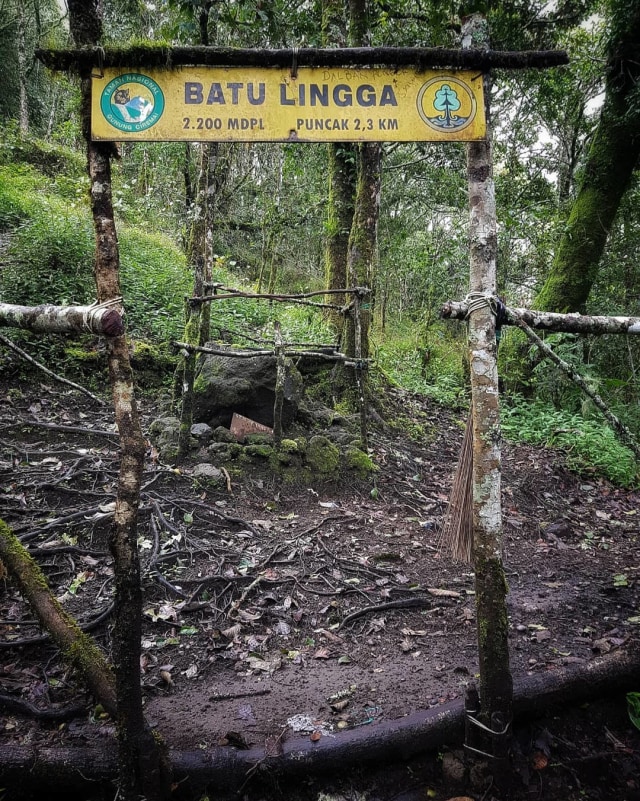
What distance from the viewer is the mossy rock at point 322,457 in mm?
5559

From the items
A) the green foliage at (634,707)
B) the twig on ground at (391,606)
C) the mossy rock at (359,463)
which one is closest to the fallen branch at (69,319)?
the twig on ground at (391,606)

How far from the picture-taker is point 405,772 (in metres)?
2.37

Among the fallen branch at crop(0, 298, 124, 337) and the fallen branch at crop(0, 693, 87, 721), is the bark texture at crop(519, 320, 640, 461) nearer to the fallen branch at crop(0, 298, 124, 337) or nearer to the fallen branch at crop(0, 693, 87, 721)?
the fallen branch at crop(0, 298, 124, 337)

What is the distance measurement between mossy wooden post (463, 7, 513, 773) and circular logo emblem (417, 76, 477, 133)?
12cm

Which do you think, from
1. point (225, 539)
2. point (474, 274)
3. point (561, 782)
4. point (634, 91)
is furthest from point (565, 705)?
point (634, 91)

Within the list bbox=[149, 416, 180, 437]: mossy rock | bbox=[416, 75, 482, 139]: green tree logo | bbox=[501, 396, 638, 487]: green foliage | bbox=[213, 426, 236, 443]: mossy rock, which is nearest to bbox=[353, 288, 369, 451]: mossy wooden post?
bbox=[213, 426, 236, 443]: mossy rock

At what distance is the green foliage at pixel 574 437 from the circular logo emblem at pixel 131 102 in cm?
670

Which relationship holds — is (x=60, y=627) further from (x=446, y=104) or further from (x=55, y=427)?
(x=55, y=427)

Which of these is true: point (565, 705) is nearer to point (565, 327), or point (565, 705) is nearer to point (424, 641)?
point (424, 641)

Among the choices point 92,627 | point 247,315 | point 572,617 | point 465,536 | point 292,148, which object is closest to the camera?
point 465,536

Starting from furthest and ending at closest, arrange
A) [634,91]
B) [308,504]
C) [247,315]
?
1. [247,315]
2. [634,91]
3. [308,504]

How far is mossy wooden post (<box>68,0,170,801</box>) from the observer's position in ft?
6.61

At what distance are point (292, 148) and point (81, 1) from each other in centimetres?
768

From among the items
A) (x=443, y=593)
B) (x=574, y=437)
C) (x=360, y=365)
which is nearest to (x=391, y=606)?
(x=443, y=593)
